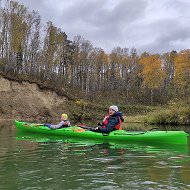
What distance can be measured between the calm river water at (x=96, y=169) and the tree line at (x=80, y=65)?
840 inches

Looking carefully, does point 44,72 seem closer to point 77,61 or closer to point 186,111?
point 77,61

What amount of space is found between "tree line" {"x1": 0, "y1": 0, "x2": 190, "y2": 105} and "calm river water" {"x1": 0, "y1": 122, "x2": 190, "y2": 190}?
21.3m

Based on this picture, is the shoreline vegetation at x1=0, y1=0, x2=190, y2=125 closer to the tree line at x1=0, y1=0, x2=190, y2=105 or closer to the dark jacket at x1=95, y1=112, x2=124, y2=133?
the tree line at x1=0, y1=0, x2=190, y2=105

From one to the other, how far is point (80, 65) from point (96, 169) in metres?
57.3

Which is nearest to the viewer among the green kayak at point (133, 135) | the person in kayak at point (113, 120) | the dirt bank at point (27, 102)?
the green kayak at point (133, 135)

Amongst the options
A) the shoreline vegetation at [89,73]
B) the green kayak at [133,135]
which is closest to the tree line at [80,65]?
the shoreline vegetation at [89,73]

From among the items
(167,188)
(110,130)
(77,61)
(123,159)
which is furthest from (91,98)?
(167,188)

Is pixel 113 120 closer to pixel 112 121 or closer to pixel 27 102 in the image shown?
pixel 112 121

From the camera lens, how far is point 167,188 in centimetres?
565

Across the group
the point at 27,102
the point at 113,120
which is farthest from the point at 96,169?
the point at 27,102

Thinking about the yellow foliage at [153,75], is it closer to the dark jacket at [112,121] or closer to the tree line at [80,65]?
the tree line at [80,65]

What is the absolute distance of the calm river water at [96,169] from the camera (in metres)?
5.96

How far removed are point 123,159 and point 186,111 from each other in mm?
17265

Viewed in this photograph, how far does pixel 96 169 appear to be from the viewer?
7500mm
